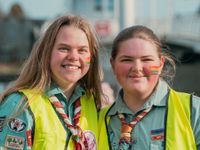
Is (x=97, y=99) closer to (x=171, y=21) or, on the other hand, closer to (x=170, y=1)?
(x=171, y=21)

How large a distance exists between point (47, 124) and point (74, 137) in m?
0.20

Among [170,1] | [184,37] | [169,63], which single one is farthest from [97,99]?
[170,1]

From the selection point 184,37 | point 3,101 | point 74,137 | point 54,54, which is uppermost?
point 54,54

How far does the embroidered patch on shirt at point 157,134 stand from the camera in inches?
124

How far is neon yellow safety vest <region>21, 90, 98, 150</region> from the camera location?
126 inches

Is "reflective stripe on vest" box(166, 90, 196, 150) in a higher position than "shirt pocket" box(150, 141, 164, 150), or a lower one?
higher

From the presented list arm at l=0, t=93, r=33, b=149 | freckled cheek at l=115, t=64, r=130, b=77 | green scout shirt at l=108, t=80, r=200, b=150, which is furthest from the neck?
arm at l=0, t=93, r=33, b=149

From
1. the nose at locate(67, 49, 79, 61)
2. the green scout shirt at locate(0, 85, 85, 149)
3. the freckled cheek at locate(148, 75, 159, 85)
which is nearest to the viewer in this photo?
the green scout shirt at locate(0, 85, 85, 149)

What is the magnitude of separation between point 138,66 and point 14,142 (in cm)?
89

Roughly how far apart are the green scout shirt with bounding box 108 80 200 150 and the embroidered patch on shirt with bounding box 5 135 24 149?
0.57 meters

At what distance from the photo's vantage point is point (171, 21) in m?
18.0

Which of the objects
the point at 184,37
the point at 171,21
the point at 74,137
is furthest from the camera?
the point at 171,21

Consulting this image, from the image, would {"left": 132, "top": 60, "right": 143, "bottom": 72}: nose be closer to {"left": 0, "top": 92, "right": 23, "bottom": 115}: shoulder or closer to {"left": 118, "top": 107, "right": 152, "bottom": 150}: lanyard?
{"left": 118, "top": 107, "right": 152, "bottom": 150}: lanyard

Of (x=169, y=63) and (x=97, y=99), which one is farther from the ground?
(x=169, y=63)
